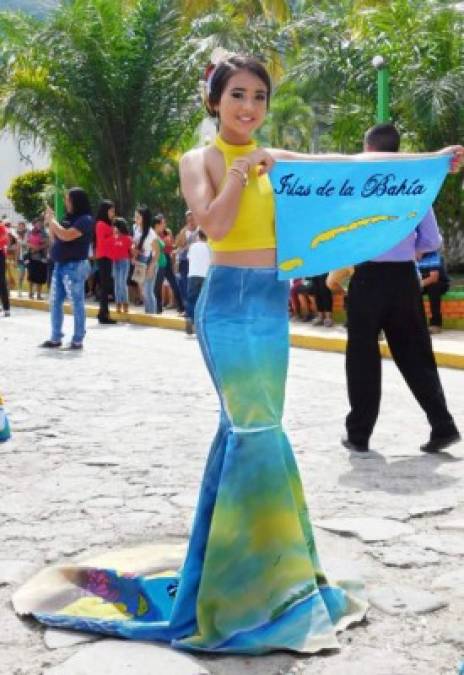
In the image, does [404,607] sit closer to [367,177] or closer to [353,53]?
[367,177]

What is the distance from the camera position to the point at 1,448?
5711 millimetres

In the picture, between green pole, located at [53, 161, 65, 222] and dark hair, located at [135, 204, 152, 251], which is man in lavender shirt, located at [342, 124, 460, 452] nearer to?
dark hair, located at [135, 204, 152, 251]

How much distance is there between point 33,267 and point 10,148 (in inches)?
1723

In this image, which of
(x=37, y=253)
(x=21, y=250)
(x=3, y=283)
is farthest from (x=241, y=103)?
(x=21, y=250)

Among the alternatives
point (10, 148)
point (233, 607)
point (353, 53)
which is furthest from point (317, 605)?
point (10, 148)

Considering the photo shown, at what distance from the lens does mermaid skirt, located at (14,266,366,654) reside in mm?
2932

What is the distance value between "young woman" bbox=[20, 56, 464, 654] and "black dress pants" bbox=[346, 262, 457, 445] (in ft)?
8.13

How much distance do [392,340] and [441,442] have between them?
62 cm

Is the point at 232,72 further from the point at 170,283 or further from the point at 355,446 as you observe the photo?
the point at 170,283

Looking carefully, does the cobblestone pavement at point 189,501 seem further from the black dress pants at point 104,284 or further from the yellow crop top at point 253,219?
the black dress pants at point 104,284

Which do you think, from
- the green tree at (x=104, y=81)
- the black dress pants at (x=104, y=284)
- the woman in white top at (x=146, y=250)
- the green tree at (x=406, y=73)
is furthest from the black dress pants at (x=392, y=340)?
the green tree at (x=104, y=81)

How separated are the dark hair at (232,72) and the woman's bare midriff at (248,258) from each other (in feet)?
1.57

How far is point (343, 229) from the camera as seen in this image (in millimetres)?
3170

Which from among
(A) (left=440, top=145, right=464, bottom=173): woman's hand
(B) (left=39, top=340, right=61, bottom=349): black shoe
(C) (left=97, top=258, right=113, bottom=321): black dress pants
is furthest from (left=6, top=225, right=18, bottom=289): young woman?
(A) (left=440, top=145, right=464, bottom=173): woman's hand
